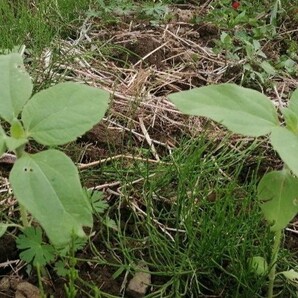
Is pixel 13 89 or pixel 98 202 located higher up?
pixel 13 89

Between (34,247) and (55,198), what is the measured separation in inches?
9.8

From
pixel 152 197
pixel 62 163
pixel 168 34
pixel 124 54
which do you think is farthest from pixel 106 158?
pixel 168 34

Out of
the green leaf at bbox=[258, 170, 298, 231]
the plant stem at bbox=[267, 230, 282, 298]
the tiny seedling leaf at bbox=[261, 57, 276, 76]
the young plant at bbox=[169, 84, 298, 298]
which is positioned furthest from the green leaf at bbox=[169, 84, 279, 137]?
the tiny seedling leaf at bbox=[261, 57, 276, 76]

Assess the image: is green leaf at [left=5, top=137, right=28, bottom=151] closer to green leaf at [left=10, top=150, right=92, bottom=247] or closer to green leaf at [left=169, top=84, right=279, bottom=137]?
green leaf at [left=10, top=150, right=92, bottom=247]

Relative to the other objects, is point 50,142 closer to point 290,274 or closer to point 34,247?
point 34,247

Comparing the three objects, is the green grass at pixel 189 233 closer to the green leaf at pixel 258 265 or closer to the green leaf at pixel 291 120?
the green leaf at pixel 258 265

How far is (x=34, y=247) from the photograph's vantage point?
48.5 inches

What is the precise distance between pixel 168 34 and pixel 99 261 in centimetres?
122

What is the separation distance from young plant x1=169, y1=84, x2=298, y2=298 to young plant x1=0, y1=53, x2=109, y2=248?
0.52 ft

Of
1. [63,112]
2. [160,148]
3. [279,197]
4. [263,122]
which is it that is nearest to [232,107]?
[263,122]

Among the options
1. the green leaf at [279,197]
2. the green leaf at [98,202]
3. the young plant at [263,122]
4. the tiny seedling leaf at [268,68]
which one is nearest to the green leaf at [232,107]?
the young plant at [263,122]

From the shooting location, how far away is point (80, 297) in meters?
1.25

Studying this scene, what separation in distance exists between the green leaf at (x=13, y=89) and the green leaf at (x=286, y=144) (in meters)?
0.44

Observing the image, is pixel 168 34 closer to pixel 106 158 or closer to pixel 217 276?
pixel 106 158
